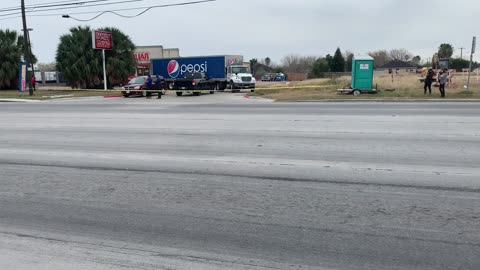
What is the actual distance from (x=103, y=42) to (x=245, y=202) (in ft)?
124

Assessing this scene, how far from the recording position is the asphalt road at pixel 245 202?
12.8 ft

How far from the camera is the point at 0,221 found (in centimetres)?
495

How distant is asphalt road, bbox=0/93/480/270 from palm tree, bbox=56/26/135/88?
110 feet

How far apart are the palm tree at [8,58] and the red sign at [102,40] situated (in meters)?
11.8

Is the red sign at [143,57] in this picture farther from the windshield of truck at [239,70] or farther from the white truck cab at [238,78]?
the windshield of truck at [239,70]

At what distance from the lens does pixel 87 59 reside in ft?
138

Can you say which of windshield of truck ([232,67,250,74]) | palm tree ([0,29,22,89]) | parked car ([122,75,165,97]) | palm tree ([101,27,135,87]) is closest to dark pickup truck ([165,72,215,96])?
parked car ([122,75,165,97])

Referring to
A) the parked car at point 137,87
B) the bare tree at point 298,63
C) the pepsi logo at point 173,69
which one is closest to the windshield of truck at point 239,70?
the pepsi logo at point 173,69

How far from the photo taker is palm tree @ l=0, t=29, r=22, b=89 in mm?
44062

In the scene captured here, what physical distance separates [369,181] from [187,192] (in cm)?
263

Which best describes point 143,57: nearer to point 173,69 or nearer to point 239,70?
point 173,69

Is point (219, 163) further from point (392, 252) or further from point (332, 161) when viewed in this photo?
point (392, 252)

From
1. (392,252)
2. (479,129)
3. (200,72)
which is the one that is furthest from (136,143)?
(200,72)

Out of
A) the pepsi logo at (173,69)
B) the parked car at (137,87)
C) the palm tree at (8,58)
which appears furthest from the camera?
the palm tree at (8,58)
